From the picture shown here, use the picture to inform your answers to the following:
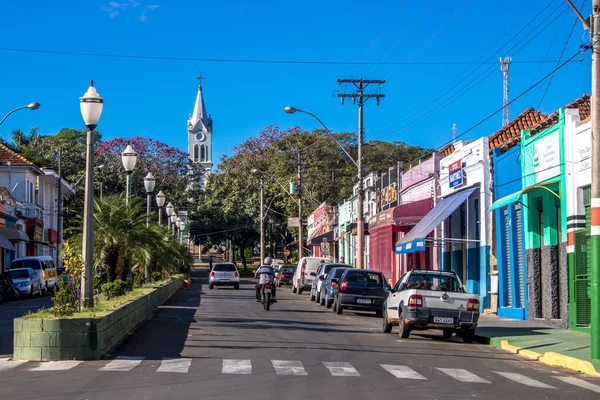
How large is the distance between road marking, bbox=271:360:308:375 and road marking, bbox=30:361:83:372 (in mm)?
3078

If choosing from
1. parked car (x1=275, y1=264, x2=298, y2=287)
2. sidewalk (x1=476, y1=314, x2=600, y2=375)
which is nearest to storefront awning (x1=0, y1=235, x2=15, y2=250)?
parked car (x1=275, y1=264, x2=298, y2=287)

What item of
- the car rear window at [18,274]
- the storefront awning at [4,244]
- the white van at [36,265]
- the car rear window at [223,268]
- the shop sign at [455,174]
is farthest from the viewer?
the car rear window at [223,268]

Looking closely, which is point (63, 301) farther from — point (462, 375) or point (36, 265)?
point (36, 265)

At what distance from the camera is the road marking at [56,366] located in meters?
12.8

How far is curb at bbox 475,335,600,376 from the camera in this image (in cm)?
1475

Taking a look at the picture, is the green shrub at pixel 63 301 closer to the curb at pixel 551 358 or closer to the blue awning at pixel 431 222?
the curb at pixel 551 358

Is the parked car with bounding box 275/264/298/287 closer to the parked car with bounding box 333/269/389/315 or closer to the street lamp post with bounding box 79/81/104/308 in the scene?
the parked car with bounding box 333/269/389/315

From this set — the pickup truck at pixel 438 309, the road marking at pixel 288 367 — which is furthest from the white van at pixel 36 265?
the road marking at pixel 288 367

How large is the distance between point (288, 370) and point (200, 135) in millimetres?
152456

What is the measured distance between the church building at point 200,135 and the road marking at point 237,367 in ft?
484

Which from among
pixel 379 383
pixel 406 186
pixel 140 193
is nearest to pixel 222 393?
pixel 379 383

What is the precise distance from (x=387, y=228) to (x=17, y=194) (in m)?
30.0

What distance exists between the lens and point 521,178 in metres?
25.9

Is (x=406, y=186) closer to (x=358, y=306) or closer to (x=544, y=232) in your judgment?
(x=358, y=306)
